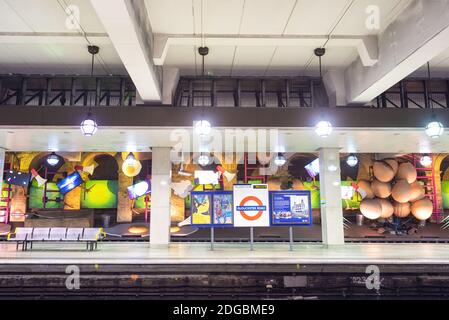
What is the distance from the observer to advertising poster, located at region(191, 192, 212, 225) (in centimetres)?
956

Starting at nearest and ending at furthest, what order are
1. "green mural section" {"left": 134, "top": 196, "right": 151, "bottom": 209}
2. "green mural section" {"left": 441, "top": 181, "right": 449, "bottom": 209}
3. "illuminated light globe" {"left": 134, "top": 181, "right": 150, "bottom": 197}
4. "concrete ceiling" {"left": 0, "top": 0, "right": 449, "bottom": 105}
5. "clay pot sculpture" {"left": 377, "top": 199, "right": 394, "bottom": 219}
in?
"concrete ceiling" {"left": 0, "top": 0, "right": 449, "bottom": 105} → "clay pot sculpture" {"left": 377, "top": 199, "right": 394, "bottom": 219} → "illuminated light globe" {"left": 134, "top": 181, "right": 150, "bottom": 197} → "green mural section" {"left": 134, "top": 196, "right": 151, "bottom": 209} → "green mural section" {"left": 441, "top": 181, "right": 449, "bottom": 209}

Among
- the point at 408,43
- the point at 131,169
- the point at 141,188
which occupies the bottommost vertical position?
the point at 141,188

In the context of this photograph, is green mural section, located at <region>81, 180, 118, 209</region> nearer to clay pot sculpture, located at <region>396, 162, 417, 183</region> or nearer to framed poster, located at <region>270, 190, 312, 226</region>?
framed poster, located at <region>270, 190, 312, 226</region>

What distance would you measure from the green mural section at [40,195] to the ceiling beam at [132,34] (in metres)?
9.63

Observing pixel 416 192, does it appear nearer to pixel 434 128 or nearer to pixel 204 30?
pixel 434 128

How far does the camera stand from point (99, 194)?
617 inches

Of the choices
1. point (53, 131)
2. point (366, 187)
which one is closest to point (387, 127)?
point (366, 187)

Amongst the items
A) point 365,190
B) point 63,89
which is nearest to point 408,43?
point 63,89

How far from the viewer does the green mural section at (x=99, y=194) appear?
15.6 metres

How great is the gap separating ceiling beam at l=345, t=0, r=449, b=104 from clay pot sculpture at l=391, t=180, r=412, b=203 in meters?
7.55

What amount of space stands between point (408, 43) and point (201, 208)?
236 inches

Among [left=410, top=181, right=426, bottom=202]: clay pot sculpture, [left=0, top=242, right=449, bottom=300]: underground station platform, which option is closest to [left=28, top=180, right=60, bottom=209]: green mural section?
[left=0, top=242, right=449, bottom=300]: underground station platform

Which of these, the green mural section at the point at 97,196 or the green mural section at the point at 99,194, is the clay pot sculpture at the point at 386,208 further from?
the green mural section at the point at 99,194

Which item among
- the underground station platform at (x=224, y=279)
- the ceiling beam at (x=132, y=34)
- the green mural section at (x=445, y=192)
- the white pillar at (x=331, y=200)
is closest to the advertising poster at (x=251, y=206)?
the underground station platform at (x=224, y=279)
